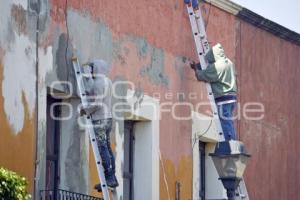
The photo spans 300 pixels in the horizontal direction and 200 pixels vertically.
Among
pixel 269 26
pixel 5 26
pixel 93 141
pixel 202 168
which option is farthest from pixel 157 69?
pixel 269 26

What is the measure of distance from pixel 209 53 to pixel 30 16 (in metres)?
4.22

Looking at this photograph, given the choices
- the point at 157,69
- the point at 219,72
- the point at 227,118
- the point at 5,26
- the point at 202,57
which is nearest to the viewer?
the point at 5,26

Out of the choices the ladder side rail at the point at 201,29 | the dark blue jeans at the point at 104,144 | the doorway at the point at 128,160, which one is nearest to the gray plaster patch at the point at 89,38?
the dark blue jeans at the point at 104,144

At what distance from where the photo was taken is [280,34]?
2761 centimetres

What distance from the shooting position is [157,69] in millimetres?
22703

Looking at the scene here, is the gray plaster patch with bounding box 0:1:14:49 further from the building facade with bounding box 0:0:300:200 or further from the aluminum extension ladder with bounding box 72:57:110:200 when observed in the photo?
the aluminum extension ladder with bounding box 72:57:110:200

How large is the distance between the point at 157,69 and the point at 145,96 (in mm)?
681

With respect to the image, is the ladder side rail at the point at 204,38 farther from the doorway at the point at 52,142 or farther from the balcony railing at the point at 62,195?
the doorway at the point at 52,142

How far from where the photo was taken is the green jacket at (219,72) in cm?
2242

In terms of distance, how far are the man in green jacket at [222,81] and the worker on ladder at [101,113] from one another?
298cm

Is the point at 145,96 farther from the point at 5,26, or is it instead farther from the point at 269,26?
the point at 269,26

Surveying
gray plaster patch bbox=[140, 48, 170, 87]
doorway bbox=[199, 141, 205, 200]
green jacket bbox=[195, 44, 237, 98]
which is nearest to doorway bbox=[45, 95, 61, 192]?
gray plaster patch bbox=[140, 48, 170, 87]

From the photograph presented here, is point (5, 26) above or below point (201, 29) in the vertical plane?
below

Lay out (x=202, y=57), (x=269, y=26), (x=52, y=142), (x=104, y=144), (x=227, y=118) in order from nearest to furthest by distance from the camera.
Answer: (x=104, y=144) < (x=52, y=142) < (x=227, y=118) < (x=202, y=57) < (x=269, y=26)
